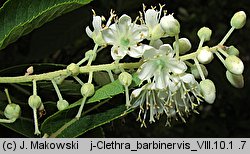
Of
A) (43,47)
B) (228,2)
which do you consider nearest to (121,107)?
(43,47)

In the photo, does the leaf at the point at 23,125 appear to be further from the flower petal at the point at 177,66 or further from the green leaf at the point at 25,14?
the flower petal at the point at 177,66

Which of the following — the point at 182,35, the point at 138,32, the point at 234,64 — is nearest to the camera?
the point at 234,64

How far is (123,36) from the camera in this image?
4.47 ft

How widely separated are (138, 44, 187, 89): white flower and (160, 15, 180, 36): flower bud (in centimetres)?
4

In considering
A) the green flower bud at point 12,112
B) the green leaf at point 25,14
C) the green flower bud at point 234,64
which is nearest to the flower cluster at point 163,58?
the green flower bud at point 234,64

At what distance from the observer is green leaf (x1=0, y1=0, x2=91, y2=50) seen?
1240mm

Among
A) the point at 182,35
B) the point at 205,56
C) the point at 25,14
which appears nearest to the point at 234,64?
the point at 205,56

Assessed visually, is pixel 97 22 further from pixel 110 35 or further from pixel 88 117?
pixel 88 117

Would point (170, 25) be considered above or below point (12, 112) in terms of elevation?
above

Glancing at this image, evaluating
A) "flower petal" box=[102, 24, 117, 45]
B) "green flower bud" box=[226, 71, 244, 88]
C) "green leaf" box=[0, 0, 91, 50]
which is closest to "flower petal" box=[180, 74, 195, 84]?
"green flower bud" box=[226, 71, 244, 88]

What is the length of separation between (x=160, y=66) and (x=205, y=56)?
13 cm

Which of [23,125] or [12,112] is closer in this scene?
[12,112]

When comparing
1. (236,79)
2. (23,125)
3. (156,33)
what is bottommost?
(23,125)

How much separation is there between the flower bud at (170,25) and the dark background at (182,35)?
0.32m
